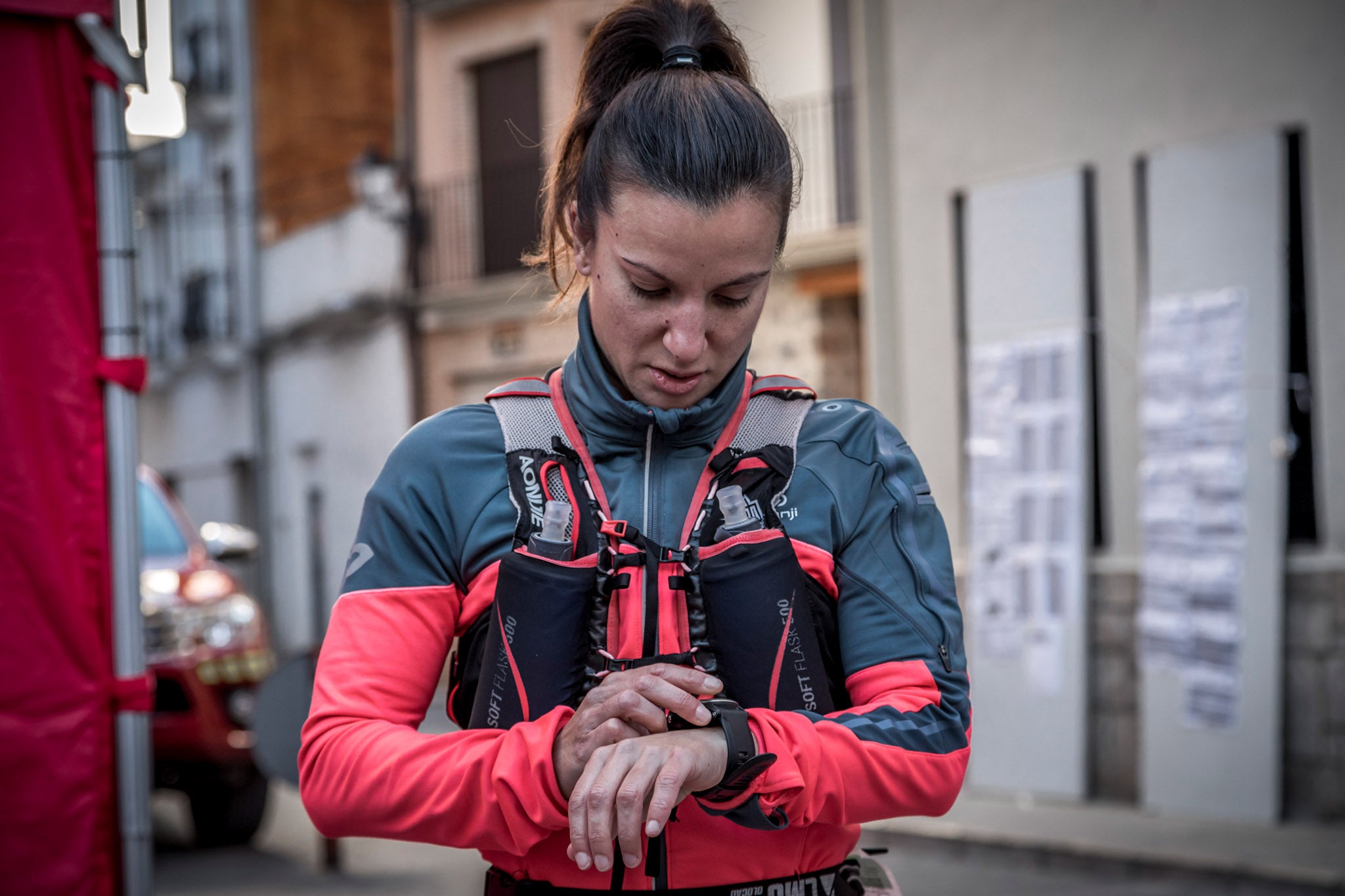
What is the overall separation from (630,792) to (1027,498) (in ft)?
22.6

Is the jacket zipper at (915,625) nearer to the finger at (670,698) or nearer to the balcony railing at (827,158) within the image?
the finger at (670,698)

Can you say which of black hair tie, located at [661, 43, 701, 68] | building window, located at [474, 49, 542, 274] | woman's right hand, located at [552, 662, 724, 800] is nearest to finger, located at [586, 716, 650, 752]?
woman's right hand, located at [552, 662, 724, 800]

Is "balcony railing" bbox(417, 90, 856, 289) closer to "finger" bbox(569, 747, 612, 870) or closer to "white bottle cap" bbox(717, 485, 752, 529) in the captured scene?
"white bottle cap" bbox(717, 485, 752, 529)

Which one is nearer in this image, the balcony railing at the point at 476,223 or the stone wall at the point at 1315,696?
the stone wall at the point at 1315,696

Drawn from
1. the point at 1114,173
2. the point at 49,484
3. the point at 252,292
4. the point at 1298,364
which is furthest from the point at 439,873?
the point at 252,292

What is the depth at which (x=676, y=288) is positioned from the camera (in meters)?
1.70

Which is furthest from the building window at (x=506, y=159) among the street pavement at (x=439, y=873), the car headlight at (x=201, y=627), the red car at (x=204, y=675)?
the street pavement at (x=439, y=873)

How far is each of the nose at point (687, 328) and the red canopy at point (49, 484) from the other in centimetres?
224

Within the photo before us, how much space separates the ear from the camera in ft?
5.99

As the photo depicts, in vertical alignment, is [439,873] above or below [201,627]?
below

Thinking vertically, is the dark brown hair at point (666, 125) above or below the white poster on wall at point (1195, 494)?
above

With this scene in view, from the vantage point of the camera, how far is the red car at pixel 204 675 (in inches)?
259

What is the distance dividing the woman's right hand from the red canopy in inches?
89.7

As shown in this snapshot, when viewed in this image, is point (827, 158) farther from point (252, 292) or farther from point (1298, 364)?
point (252, 292)
